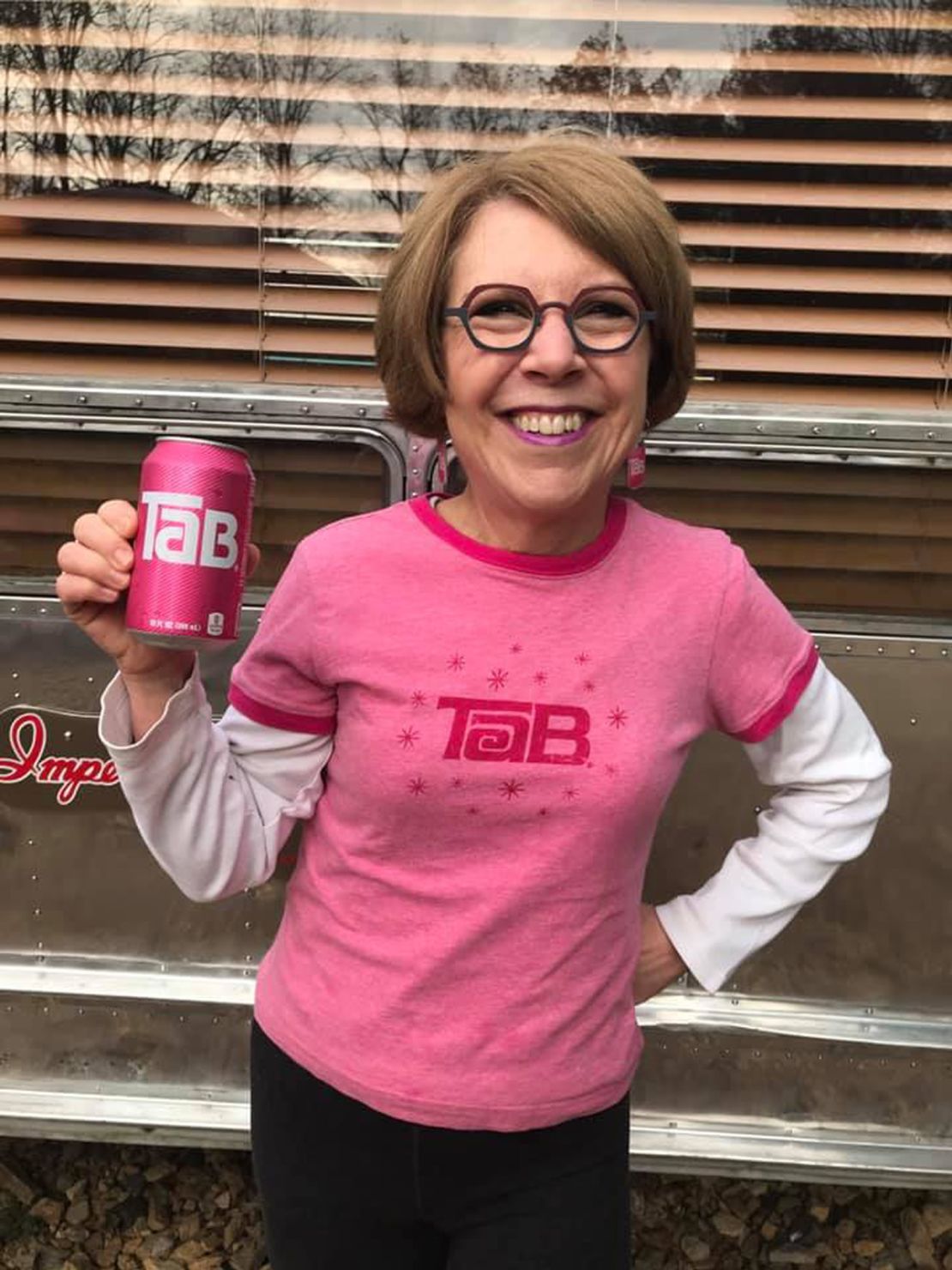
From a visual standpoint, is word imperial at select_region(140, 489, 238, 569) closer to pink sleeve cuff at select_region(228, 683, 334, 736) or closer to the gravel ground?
pink sleeve cuff at select_region(228, 683, 334, 736)

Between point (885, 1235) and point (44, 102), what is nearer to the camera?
point (44, 102)

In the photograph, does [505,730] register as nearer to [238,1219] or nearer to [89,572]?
[89,572]

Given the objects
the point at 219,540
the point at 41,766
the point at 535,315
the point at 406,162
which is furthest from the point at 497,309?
the point at 41,766

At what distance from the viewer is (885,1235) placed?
250 cm

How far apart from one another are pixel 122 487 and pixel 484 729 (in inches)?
51.9

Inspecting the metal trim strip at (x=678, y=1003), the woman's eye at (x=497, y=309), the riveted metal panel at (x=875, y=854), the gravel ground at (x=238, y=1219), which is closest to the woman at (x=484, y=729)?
the woman's eye at (x=497, y=309)

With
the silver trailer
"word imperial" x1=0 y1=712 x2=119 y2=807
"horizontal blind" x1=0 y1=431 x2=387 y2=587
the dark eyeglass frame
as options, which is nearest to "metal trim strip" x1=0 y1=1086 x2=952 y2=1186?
the silver trailer

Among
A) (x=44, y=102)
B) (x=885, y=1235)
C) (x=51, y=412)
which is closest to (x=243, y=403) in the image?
(x=51, y=412)

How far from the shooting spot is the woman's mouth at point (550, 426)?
1141mm

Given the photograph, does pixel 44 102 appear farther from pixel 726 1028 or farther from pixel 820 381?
pixel 726 1028

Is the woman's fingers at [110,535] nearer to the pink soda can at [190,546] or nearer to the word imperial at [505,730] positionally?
the pink soda can at [190,546]

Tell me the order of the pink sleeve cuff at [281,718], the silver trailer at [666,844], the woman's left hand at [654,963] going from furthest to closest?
the silver trailer at [666,844]
the woman's left hand at [654,963]
the pink sleeve cuff at [281,718]

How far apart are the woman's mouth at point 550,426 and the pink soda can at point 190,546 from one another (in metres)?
0.27

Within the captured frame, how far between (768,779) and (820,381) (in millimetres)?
1132
